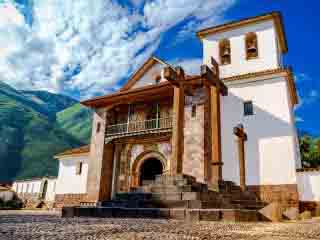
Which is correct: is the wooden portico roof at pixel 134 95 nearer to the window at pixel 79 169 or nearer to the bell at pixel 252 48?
the window at pixel 79 169

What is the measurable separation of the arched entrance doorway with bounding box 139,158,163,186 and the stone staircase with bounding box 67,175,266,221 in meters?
7.43

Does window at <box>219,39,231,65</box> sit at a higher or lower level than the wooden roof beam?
higher

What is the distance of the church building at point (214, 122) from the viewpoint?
1122cm

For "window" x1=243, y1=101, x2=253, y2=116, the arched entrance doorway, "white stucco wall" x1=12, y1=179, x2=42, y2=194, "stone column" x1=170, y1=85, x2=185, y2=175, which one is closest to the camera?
"stone column" x1=170, y1=85, x2=185, y2=175

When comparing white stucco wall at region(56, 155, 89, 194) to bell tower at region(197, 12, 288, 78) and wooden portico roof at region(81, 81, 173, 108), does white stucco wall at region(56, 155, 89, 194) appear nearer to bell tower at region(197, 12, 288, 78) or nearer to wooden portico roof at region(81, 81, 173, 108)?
wooden portico roof at region(81, 81, 173, 108)

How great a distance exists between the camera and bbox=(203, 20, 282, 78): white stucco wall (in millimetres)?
13734

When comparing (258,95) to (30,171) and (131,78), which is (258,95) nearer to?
(131,78)

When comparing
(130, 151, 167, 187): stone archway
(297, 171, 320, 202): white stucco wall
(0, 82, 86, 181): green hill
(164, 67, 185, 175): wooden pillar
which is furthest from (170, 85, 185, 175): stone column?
(0, 82, 86, 181): green hill

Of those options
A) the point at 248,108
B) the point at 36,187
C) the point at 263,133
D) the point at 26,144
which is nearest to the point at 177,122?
the point at 263,133

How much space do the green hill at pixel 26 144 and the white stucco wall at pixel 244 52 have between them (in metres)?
47.5

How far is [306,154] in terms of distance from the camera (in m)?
23.1

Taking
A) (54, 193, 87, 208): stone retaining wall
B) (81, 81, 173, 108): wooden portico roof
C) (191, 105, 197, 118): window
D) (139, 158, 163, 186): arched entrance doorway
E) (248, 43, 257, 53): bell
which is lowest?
(54, 193, 87, 208): stone retaining wall

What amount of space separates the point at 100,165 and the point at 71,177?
447cm

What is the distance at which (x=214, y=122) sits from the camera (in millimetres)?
10031
